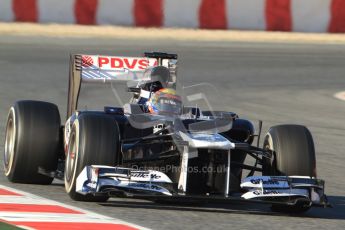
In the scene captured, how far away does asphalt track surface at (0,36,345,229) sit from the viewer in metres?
8.33

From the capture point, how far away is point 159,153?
8.79 metres

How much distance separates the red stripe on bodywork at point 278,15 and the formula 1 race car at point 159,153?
585 inches

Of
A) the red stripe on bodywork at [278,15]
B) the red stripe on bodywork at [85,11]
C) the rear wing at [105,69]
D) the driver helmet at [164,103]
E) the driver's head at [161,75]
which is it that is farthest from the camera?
the red stripe on bodywork at [278,15]

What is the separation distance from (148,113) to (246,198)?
1724 millimetres

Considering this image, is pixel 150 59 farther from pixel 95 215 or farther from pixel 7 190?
pixel 95 215

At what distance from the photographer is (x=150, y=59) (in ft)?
36.0

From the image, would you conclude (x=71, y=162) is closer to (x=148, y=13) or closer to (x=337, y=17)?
(x=148, y=13)

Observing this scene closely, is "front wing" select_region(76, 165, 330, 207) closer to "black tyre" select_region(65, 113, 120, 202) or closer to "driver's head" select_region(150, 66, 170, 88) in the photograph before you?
"black tyre" select_region(65, 113, 120, 202)

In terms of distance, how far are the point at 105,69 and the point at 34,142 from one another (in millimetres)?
1578

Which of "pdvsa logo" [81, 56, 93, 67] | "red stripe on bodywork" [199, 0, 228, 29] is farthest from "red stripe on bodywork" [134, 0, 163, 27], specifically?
"pdvsa logo" [81, 56, 93, 67]

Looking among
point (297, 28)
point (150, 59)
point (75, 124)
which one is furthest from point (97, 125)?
point (297, 28)

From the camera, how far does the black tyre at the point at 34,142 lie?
9445mm

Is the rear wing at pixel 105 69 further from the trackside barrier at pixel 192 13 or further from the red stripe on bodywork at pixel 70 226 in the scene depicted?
the trackside barrier at pixel 192 13

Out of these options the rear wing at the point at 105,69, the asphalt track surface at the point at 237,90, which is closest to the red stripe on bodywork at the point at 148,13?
the asphalt track surface at the point at 237,90
